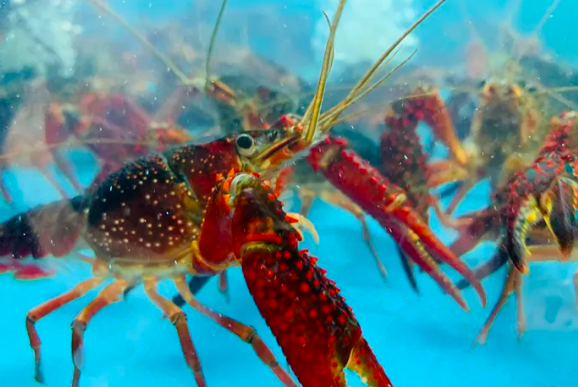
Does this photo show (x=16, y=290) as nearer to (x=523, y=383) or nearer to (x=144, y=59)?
Result: (x=144, y=59)

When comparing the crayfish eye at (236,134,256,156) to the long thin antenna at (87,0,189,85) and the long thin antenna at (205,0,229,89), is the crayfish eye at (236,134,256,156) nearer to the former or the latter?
the long thin antenna at (205,0,229,89)

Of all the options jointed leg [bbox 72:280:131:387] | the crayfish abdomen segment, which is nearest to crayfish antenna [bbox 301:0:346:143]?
the crayfish abdomen segment

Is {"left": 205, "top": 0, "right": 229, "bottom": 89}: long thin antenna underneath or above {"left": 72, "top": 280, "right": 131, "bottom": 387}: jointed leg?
above

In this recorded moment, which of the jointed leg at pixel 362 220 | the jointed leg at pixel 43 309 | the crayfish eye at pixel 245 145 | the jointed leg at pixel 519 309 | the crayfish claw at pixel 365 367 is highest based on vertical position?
the crayfish claw at pixel 365 367

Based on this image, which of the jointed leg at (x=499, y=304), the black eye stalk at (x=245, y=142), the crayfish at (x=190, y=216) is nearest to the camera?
the crayfish at (x=190, y=216)

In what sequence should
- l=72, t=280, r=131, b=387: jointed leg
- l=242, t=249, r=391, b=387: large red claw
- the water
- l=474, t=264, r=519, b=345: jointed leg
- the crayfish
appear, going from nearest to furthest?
l=242, t=249, r=391, b=387: large red claw
the crayfish
l=72, t=280, r=131, b=387: jointed leg
the water
l=474, t=264, r=519, b=345: jointed leg

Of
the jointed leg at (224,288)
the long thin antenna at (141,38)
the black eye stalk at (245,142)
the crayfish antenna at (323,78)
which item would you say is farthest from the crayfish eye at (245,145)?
the long thin antenna at (141,38)

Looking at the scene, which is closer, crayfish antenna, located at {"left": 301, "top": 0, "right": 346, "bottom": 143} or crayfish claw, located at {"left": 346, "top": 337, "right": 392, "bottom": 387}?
crayfish claw, located at {"left": 346, "top": 337, "right": 392, "bottom": 387}

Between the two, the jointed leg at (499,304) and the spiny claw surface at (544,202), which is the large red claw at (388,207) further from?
the spiny claw surface at (544,202)
